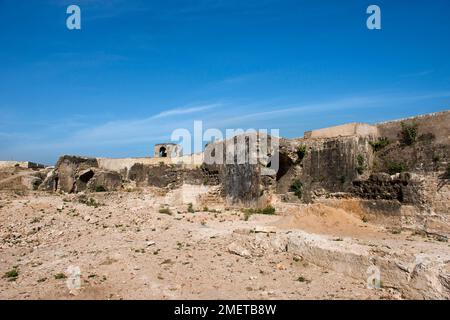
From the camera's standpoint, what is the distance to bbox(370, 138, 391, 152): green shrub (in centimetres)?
1380

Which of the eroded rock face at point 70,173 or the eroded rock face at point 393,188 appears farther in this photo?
the eroded rock face at point 70,173

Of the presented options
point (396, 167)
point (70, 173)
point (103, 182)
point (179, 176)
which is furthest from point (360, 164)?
point (70, 173)

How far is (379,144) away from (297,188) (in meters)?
3.84

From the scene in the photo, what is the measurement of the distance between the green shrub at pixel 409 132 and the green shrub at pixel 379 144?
2.07 feet

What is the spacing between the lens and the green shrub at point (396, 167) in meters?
12.7

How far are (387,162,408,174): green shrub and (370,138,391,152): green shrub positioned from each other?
2.90ft

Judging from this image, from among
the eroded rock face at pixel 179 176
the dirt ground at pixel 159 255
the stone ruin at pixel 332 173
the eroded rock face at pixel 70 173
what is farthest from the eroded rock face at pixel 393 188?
the eroded rock face at pixel 70 173

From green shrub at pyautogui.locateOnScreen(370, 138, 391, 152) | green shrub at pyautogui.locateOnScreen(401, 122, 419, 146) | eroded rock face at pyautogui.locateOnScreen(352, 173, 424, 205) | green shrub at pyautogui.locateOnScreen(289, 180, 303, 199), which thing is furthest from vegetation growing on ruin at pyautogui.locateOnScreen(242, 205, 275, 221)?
green shrub at pyautogui.locateOnScreen(401, 122, 419, 146)

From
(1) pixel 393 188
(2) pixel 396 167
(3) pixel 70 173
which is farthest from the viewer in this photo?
(3) pixel 70 173

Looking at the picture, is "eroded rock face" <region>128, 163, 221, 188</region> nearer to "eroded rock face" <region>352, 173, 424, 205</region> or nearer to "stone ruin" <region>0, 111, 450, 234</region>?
"stone ruin" <region>0, 111, 450, 234</region>

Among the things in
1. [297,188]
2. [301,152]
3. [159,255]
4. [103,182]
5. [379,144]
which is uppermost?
[379,144]

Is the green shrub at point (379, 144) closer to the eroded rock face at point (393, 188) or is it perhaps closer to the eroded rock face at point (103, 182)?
the eroded rock face at point (393, 188)

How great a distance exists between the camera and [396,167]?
12.9 m

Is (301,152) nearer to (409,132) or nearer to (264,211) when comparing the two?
(264,211)
